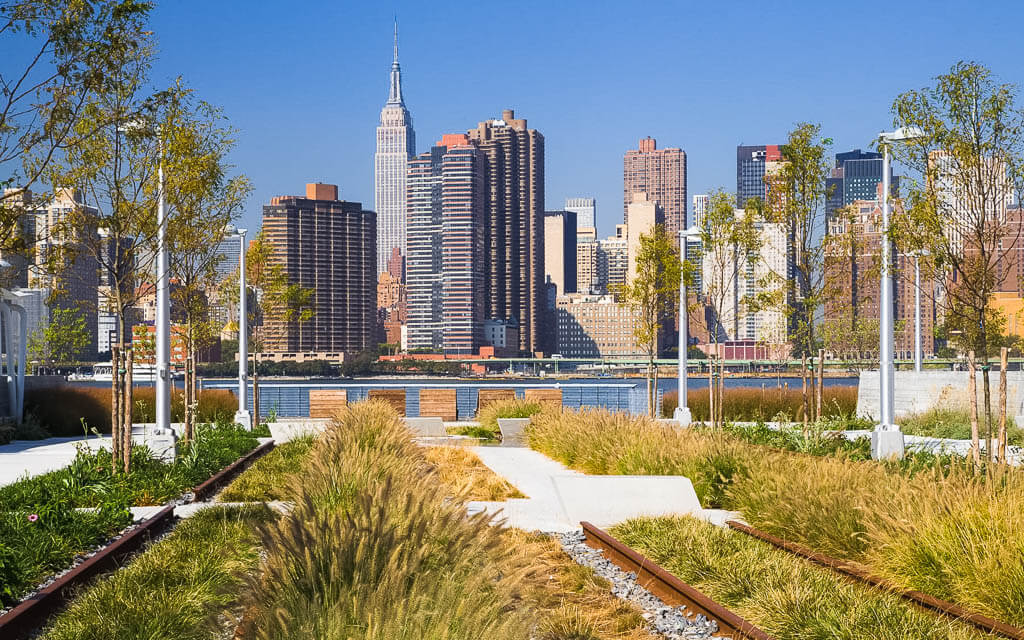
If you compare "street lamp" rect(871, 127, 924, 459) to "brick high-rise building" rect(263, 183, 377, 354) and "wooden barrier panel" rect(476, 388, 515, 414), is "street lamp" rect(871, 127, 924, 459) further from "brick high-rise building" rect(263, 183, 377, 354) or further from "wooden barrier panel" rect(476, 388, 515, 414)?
"brick high-rise building" rect(263, 183, 377, 354)

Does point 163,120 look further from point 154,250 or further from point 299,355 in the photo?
point 299,355

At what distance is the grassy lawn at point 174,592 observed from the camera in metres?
6.23

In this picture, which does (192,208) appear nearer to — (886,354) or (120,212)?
(120,212)

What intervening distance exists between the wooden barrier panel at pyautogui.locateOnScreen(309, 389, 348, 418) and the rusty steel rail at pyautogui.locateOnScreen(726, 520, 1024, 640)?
2237 cm

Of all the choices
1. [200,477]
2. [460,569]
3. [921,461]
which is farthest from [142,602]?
[921,461]

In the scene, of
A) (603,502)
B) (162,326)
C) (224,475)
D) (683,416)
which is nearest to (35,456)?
(162,326)

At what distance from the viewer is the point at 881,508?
28.3ft

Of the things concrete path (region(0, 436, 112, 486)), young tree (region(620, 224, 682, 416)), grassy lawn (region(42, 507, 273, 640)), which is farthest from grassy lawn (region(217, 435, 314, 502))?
young tree (region(620, 224, 682, 416))

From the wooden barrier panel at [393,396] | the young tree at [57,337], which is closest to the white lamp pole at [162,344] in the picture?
the wooden barrier panel at [393,396]

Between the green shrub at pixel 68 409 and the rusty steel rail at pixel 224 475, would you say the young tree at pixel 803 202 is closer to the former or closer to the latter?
the rusty steel rail at pixel 224 475

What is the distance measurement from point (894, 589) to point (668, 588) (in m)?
1.62

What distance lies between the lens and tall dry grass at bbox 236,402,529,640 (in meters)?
4.53

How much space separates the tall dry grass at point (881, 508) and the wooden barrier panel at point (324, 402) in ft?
58.3

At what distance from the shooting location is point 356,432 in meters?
13.8
